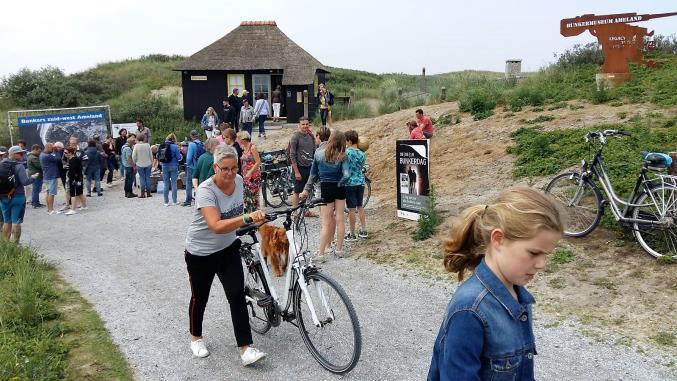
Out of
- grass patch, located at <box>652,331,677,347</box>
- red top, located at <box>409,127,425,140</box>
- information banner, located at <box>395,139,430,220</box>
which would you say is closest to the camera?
grass patch, located at <box>652,331,677,347</box>

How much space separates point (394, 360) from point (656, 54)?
16.7 m

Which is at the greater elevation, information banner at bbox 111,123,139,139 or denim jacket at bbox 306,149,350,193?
information banner at bbox 111,123,139,139

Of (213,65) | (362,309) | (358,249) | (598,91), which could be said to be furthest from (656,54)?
(213,65)

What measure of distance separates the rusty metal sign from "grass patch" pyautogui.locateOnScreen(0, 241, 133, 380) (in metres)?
12.9

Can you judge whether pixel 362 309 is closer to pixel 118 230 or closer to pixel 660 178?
pixel 660 178

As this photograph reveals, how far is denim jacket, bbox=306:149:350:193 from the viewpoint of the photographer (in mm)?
7859

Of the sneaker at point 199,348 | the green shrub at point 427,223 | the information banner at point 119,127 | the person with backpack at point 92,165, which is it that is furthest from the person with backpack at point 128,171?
the sneaker at point 199,348

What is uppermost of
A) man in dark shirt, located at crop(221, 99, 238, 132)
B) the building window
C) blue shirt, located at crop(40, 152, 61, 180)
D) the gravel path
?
the building window

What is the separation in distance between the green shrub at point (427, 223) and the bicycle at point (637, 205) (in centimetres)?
183

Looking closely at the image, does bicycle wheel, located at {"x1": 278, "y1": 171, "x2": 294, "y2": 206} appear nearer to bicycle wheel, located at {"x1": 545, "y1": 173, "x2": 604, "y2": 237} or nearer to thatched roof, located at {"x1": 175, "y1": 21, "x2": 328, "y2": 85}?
bicycle wheel, located at {"x1": 545, "y1": 173, "x2": 604, "y2": 237}

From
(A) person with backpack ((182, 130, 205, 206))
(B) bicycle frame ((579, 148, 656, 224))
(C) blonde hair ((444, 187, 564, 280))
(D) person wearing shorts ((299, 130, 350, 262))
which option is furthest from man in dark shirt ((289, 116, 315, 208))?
(C) blonde hair ((444, 187, 564, 280))

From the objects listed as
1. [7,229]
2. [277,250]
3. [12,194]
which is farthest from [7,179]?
[277,250]

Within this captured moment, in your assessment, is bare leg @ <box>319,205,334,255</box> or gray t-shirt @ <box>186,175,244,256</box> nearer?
gray t-shirt @ <box>186,175,244,256</box>

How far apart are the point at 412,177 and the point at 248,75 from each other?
19.9 meters
